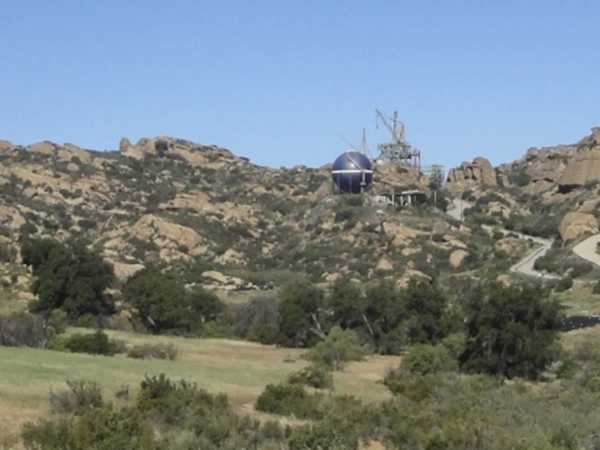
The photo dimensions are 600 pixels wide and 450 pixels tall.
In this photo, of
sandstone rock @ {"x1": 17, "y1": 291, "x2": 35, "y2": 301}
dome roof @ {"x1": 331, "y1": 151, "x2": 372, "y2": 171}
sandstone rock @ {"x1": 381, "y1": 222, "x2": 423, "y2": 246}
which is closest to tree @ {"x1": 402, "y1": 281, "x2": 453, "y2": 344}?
sandstone rock @ {"x1": 17, "y1": 291, "x2": 35, "y2": 301}

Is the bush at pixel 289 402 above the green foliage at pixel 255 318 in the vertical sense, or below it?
below

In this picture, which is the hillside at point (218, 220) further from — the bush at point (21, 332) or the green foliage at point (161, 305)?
the bush at point (21, 332)

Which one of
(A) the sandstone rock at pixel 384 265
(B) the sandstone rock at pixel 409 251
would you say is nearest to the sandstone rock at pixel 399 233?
(B) the sandstone rock at pixel 409 251

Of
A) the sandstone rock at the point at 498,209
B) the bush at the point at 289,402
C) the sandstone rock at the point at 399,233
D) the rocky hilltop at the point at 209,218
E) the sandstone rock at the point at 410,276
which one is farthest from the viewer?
the sandstone rock at the point at 498,209

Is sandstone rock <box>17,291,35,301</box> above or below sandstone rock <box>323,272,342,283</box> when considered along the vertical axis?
below

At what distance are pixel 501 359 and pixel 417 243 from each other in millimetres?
46773

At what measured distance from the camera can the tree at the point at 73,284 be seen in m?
51.1

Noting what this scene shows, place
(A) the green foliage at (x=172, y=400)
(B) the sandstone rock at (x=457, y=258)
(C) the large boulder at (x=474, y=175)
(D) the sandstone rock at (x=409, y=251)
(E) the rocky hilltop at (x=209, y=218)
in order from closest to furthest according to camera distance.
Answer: (A) the green foliage at (x=172, y=400), (B) the sandstone rock at (x=457, y=258), (E) the rocky hilltop at (x=209, y=218), (D) the sandstone rock at (x=409, y=251), (C) the large boulder at (x=474, y=175)

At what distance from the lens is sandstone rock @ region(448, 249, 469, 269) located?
3100 inches

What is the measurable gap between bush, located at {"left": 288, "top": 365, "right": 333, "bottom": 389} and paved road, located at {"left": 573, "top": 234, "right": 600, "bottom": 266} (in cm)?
4539

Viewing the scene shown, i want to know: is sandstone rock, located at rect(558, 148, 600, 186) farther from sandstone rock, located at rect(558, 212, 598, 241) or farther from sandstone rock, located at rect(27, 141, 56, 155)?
sandstone rock, located at rect(27, 141, 56, 155)

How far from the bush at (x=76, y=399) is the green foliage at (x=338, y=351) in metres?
17.5

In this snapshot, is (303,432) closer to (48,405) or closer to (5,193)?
(48,405)

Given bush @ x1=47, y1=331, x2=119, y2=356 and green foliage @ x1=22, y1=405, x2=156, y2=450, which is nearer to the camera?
green foliage @ x1=22, y1=405, x2=156, y2=450
